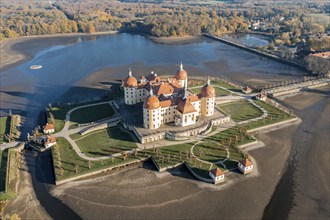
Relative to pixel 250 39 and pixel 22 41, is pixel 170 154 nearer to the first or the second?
pixel 250 39

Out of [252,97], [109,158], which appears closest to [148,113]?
[109,158]

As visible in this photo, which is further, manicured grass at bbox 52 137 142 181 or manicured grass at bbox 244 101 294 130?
manicured grass at bbox 244 101 294 130

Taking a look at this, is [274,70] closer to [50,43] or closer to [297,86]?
[297,86]

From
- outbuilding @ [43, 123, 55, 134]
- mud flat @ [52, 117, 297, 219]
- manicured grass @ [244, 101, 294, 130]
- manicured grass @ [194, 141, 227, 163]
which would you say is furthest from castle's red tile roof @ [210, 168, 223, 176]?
outbuilding @ [43, 123, 55, 134]

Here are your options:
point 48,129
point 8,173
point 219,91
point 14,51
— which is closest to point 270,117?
point 219,91

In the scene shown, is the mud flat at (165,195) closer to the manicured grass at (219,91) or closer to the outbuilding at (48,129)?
the outbuilding at (48,129)

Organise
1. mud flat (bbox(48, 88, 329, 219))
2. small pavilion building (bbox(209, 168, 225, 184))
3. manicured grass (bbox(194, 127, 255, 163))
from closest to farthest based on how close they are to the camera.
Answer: mud flat (bbox(48, 88, 329, 219)) < small pavilion building (bbox(209, 168, 225, 184)) < manicured grass (bbox(194, 127, 255, 163))

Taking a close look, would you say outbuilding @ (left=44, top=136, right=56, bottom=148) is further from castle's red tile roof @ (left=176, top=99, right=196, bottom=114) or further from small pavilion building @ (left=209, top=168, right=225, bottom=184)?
small pavilion building @ (left=209, top=168, right=225, bottom=184)
